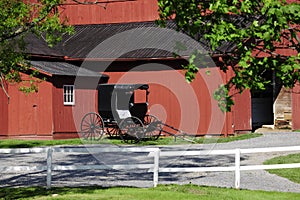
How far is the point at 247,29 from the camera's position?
8.95m

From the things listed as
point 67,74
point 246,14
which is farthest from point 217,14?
point 67,74

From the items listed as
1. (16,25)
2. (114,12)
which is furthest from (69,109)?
(16,25)

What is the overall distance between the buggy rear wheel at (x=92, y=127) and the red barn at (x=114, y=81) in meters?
0.55

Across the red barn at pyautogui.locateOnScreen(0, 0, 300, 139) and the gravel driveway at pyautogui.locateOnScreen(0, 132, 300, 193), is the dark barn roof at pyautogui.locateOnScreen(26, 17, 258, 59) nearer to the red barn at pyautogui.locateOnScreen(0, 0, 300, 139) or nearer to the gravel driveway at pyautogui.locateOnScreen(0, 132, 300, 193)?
the red barn at pyautogui.locateOnScreen(0, 0, 300, 139)

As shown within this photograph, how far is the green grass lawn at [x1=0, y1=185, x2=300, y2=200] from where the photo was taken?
506 inches

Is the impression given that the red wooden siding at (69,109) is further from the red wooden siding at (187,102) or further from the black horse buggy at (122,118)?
the red wooden siding at (187,102)

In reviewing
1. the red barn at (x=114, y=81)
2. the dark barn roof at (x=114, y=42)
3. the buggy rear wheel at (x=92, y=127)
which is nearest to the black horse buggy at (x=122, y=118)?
the buggy rear wheel at (x=92, y=127)

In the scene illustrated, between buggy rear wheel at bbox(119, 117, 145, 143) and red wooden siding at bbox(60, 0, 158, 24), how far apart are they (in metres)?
9.48

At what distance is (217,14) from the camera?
30.5 feet

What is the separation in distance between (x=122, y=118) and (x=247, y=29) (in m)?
18.1

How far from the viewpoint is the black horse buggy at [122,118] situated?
26.3 metres

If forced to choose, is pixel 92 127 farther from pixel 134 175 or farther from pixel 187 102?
pixel 134 175

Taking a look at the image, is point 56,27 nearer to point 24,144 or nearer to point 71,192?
point 71,192

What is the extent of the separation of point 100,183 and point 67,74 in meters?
13.5
